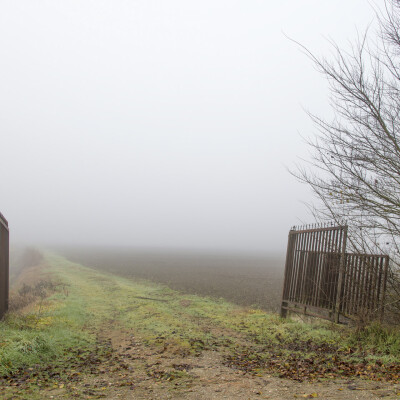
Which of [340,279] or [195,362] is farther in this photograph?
[340,279]

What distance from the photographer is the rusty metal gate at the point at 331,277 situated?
24.3ft

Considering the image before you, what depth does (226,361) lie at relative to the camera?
6465 millimetres

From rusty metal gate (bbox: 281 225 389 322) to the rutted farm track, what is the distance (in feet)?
2.06

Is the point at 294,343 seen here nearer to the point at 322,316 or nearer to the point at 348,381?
the point at 322,316

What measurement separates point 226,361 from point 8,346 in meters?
3.77

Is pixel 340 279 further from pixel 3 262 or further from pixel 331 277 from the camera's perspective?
pixel 3 262

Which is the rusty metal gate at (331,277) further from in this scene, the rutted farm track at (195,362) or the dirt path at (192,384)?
the dirt path at (192,384)

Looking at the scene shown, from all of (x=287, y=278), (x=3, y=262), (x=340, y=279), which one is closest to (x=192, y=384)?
(x=340, y=279)

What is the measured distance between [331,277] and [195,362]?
4.00 meters

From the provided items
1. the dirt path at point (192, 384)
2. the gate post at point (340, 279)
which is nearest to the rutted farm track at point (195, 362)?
the dirt path at point (192, 384)

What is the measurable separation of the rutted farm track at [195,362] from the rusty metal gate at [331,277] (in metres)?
0.63

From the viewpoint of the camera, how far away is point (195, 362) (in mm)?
6418

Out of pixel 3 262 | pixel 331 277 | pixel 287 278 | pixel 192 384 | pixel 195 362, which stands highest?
pixel 331 277

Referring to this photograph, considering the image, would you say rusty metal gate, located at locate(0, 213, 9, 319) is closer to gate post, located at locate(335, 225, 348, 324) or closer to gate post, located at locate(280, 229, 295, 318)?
gate post, located at locate(280, 229, 295, 318)
